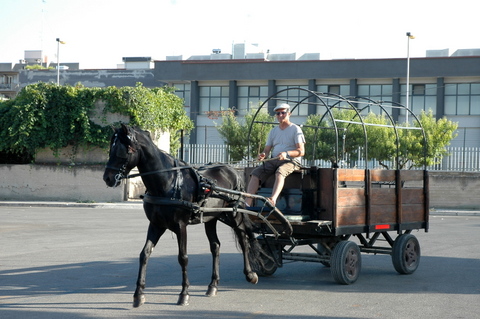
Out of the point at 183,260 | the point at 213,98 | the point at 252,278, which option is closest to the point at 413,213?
the point at 252,278

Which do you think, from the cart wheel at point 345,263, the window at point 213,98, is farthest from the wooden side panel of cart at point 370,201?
the window at point 213,98

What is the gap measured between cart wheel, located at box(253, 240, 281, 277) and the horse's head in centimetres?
267

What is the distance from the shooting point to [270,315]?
7246 millimetres

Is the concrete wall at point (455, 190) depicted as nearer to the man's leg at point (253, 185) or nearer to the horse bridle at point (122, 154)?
the man's leg at point (253, 185)

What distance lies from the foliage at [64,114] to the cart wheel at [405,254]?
20.9 metres

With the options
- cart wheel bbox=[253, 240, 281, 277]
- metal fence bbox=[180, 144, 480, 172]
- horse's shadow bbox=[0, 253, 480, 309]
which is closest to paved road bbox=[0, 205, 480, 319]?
horse's shadow bbox=[0, 253, 480, 309]

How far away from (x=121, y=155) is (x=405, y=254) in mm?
5173

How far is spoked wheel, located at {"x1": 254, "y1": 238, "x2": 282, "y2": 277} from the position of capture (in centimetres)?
950

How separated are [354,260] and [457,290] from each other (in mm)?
1473

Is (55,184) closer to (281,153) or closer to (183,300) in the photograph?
(281,153)

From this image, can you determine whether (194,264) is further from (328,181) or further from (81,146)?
(81,146)

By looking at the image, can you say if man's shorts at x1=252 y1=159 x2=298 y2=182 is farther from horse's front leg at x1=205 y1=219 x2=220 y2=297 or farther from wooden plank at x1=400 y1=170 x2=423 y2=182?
wooden plank at x1=400 y1=170 x2=423 y2=182

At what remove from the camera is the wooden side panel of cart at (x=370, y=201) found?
30.7 feet

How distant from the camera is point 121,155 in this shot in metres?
7.65
